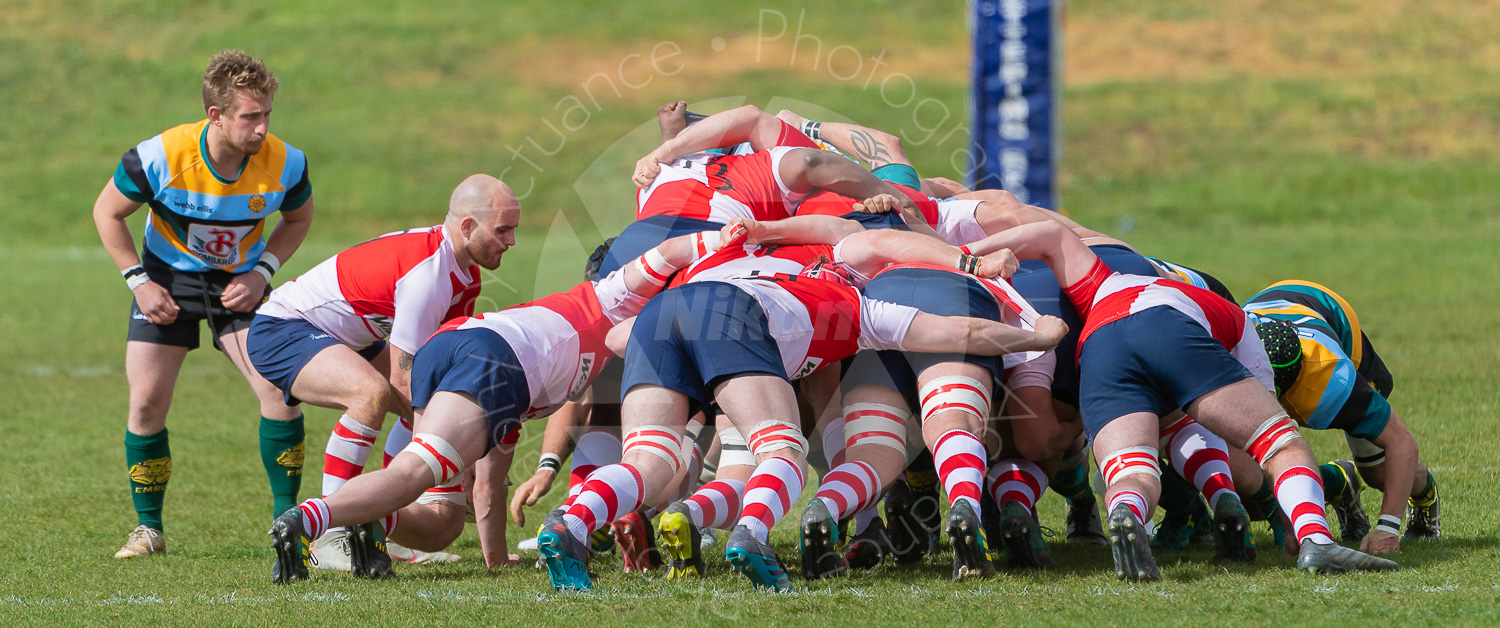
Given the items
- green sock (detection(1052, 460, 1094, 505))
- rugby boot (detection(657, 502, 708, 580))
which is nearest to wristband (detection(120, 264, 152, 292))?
rugby boot (detection(657, 502, 708, 580))

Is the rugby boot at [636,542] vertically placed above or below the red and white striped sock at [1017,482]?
below

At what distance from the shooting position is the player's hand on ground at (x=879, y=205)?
18.9 ft

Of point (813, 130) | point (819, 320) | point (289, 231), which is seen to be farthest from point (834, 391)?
point (289, 231)

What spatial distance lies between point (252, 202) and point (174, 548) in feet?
5.15

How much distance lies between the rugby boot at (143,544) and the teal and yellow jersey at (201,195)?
3.88ft

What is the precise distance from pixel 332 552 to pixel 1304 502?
358 centimetres

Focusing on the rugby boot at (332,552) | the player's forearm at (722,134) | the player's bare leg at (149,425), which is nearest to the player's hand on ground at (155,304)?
the player's bare leg at (149,425)

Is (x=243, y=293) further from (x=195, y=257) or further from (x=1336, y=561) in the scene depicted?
(x=1336, y=561)

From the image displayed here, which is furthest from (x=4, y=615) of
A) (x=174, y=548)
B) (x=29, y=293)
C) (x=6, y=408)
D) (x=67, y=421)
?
(x=29, y=293)

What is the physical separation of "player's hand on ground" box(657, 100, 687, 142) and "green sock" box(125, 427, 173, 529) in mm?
2825

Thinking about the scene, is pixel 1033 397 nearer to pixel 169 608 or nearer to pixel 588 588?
pixel 588 588

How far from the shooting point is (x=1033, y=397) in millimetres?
5188

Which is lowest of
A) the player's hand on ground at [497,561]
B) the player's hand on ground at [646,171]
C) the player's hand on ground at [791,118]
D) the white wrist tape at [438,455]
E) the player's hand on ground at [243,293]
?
the player's hand on ground at [497,561]

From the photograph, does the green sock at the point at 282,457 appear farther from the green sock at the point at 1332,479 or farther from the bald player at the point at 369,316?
the green sock at the point at 1332,479
